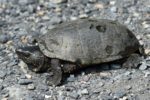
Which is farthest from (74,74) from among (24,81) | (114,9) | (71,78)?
(114,9)

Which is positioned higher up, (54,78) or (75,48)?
(75,48)

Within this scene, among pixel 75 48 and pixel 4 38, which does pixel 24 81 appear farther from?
pixel 4 38

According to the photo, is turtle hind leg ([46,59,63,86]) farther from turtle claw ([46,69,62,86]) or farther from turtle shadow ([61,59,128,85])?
turtle shadow ([61,59,128,85])

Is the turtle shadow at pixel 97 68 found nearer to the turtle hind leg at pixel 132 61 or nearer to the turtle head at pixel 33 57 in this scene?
the turtle hind leg at pixel 132 61

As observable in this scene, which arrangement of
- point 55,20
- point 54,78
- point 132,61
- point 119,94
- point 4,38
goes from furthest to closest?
point 55,20 → point 4,38 → point 132,61 → point 54,78 → point 119,94

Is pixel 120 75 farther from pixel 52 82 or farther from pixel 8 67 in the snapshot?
pixel 8 67

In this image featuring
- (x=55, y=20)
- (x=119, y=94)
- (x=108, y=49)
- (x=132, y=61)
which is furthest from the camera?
(x=55, y=20)
